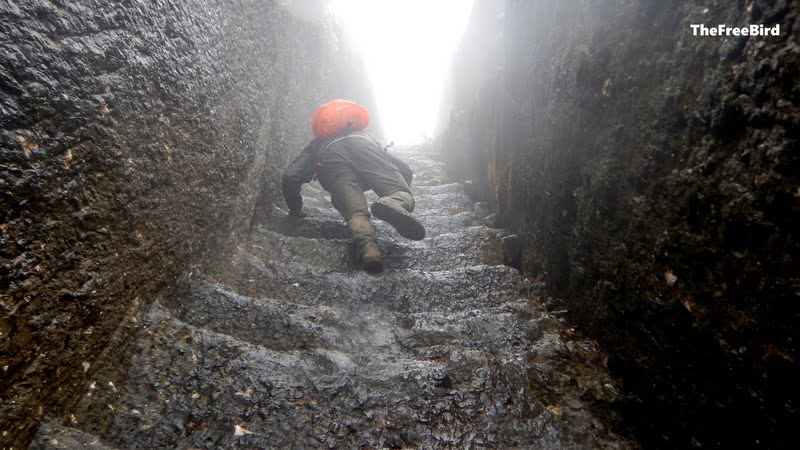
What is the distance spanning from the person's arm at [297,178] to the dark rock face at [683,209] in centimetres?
234

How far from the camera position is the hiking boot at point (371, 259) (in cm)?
322

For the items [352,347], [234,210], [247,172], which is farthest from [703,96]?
[247,172]

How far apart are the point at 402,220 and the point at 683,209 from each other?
89.7 inches

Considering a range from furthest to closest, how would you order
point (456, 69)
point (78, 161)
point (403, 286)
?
point (456, 69), point (403, 286), point (78, 161)

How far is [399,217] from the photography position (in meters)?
3.50

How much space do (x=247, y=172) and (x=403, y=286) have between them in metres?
1.59

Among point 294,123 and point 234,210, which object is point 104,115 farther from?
point 294,123

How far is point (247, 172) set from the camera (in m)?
3.47

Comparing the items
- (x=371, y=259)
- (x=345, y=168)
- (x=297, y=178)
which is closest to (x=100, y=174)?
(x=371, y=259)

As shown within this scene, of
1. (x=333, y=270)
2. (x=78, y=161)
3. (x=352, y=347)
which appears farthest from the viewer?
(x=333, y=270)
